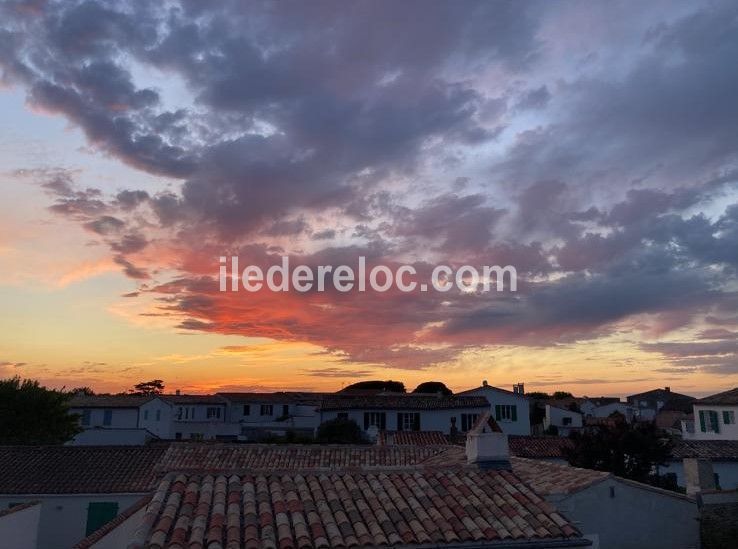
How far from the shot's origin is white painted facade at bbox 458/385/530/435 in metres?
60.8

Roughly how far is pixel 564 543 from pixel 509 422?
2071 inches

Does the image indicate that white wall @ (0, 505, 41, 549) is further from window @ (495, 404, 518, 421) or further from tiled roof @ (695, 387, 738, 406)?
tiled roof @ (695, 387, 738, 406)

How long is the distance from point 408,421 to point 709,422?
27.7 meters

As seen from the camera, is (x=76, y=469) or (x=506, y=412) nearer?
(x=76, y=469)

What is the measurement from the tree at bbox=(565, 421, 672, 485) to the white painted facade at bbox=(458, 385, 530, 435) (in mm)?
27033

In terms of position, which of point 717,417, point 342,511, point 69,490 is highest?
point 717,417

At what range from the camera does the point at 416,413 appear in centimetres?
5931

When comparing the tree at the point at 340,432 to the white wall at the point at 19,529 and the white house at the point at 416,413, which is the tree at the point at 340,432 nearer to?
the white house at the point at 416,413

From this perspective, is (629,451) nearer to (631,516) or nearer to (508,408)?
(631,516)

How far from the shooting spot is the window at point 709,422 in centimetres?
5159

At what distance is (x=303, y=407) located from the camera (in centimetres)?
7481

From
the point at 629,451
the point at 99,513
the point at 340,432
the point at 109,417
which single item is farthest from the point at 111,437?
the point at 629,451

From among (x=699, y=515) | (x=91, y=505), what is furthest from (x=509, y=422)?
(x=91, y=505)

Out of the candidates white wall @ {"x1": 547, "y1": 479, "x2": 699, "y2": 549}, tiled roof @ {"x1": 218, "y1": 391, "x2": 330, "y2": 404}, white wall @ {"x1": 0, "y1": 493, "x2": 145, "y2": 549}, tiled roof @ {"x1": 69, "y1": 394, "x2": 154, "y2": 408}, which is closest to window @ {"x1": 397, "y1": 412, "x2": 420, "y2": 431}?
tiled roof @ {"x1": 218, "y1": 391, "x2": 330, "y2": 404}
